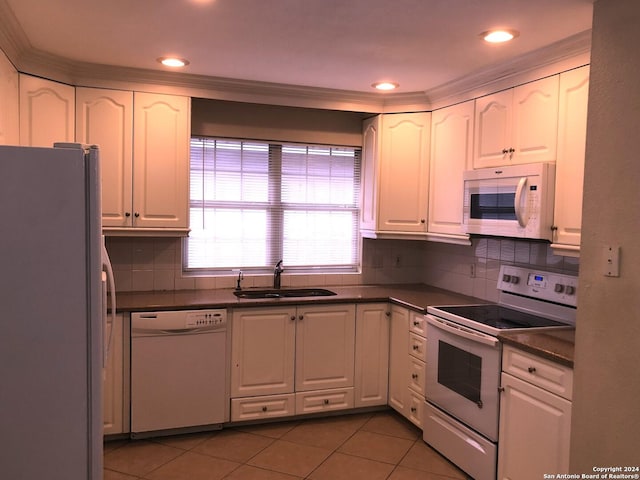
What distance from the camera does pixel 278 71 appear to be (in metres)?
3.40

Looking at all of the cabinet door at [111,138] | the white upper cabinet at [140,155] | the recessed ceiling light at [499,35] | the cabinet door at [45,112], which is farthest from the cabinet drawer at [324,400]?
the recessed ceiling light at [499,35]

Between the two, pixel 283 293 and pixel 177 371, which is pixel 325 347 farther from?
pixel 177 371

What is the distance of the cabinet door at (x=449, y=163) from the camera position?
3.53 m

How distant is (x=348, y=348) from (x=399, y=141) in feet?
5.09

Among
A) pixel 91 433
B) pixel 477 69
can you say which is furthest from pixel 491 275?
pixel 91 433

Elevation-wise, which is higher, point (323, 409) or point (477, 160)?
point (477, 160)

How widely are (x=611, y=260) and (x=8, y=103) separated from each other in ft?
9.49

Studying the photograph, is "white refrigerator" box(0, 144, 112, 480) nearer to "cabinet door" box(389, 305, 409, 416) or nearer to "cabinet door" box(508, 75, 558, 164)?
"cabinet door" box(508, 75, 558, 164)

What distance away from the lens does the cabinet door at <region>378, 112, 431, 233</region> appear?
3.99 metres

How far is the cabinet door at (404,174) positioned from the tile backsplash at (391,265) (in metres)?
0.46

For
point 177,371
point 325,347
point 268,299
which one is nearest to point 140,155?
point 268,299

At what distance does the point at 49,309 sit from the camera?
1.69 meters

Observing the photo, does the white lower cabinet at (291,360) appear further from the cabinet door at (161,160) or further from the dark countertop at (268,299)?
the cabinet door at (161,160)

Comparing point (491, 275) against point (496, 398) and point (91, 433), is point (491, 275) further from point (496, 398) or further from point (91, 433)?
point (91, 433)
